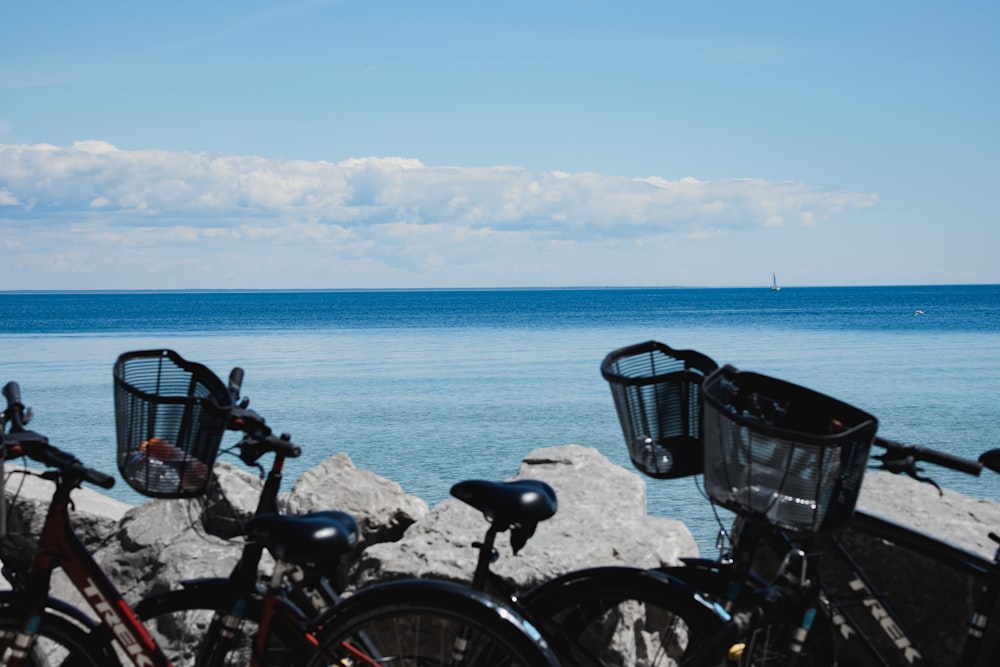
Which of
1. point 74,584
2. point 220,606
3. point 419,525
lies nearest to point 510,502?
point 220,606

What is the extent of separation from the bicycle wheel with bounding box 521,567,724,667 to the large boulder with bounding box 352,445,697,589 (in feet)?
2.67

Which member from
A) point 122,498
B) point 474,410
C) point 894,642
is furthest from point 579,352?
point 894,642

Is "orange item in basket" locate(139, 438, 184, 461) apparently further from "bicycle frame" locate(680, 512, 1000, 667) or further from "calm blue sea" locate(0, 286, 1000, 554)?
"calm blue sea" locate(0, 286, 1000, 554)

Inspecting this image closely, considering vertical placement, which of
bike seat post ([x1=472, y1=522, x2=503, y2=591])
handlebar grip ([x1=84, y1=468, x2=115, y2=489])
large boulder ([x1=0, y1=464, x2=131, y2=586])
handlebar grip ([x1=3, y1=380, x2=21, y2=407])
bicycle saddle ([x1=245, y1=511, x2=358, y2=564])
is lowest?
large boulder ([x1=0, y1=464, x2=131, y2=586])

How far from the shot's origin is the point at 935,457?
119 inches

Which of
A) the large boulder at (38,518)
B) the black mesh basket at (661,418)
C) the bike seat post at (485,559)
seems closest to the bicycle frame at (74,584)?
the bike seat post at (485,559)

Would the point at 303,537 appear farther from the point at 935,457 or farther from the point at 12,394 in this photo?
the point at 935,457

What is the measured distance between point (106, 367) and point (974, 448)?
21.1 meters

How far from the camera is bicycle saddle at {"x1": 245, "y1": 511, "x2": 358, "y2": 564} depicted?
276 centimetres

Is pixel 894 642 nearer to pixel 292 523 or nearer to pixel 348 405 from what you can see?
pixel 292 523

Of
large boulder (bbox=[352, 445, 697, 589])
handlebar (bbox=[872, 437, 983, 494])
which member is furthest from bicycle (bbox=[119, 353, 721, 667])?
large boulder (bbox=[352, 445, 697, 589])

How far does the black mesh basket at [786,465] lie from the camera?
2605mm

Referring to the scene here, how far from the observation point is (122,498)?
1062cm

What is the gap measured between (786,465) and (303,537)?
1.26 m
